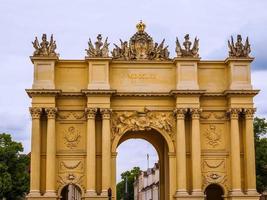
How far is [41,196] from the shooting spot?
34500 mm

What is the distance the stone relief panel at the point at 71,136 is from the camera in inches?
1416

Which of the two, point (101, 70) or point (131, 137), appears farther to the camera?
point (131, 137)

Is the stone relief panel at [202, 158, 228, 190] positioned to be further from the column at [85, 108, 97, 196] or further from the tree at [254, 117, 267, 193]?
the tree at [254, 117, 267, 193]

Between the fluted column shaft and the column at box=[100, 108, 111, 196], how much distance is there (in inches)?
266

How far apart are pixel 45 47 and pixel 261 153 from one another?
18692 mm

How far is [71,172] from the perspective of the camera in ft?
117

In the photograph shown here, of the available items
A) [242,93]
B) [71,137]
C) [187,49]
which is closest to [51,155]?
[71,137]

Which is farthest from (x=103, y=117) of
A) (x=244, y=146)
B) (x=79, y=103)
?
(x=244, y=146)

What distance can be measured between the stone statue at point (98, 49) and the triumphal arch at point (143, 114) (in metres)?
0.06

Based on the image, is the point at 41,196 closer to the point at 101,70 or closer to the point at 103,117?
the point at 103,117

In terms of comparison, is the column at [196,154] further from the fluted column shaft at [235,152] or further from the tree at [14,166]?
the tree at [14,166]

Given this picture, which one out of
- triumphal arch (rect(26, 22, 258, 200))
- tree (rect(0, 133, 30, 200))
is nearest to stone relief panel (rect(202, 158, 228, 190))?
triumphal arch (rect(26, 22, 258, 200))

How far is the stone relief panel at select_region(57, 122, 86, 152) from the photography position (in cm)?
3597

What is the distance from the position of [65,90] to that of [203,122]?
311 inches
